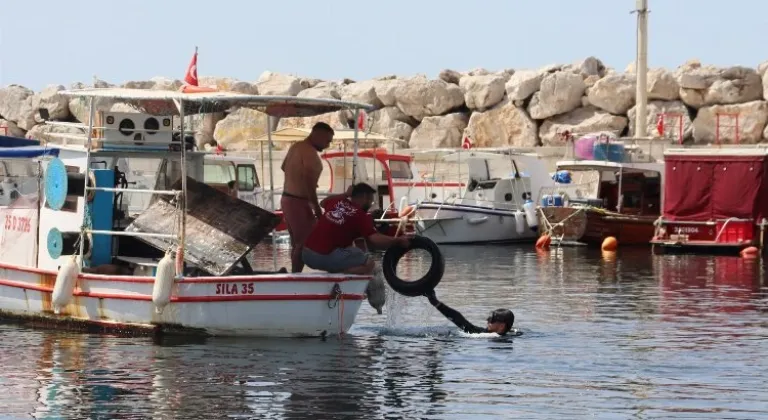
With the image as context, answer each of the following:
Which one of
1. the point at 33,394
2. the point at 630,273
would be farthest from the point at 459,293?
the point at 33,394

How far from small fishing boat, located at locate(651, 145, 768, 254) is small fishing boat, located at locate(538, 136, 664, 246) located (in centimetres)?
168

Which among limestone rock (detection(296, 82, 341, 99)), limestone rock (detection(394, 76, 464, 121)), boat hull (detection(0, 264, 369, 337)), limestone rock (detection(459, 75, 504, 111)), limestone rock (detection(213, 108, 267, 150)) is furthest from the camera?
limestone rock (detection(296, 82, 341, 99))

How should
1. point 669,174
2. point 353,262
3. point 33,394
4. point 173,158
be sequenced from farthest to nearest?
point 669,174 → point 173,158 → point 353,262 → point 33,394

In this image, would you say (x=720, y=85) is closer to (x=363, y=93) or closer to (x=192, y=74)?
(x=363, y=93)

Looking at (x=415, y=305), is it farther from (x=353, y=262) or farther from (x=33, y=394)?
(x=33, y=394)

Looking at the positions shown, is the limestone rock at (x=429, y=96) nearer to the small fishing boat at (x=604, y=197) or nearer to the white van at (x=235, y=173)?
the small fishing boat at (x=604, y=197)

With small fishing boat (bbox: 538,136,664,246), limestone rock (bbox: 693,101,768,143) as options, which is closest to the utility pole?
limestone rock (bbox: 693,101,768,143)

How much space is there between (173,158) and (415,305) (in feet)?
13.0

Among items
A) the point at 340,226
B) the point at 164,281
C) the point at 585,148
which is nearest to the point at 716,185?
the point at 585,148

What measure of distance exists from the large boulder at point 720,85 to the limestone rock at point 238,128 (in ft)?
48.8

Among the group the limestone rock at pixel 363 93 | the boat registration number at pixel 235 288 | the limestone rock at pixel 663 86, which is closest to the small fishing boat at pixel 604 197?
the limestone rock at pixel 663 86

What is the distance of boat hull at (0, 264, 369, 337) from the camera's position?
16.5m

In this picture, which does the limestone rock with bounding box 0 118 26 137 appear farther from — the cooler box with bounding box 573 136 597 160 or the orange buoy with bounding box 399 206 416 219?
the cooler box with bounding box 573 136 597 160

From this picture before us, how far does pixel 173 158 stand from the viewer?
18828 mm
